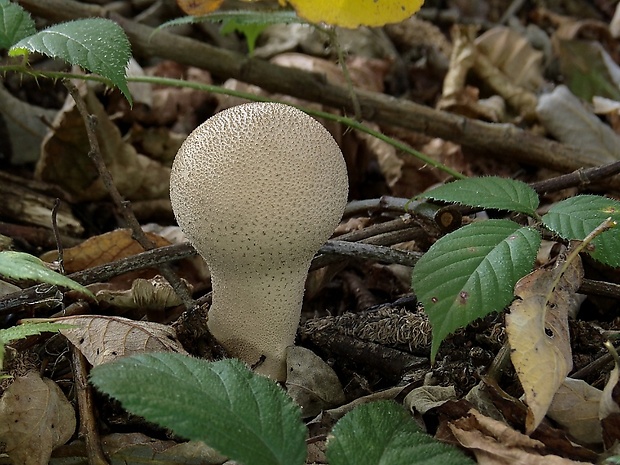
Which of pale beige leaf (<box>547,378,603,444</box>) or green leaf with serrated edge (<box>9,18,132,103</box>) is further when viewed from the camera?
green leaf with serrated edge (<box>9,18,132,103</box>)

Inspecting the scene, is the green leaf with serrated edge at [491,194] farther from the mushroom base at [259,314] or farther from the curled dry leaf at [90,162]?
the curled dry leaf at [90,162]

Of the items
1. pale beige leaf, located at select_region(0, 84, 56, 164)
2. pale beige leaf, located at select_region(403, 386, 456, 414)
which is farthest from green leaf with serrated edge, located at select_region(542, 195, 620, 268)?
pale beige leaf, located at select_region(0, 84, 56, 164)

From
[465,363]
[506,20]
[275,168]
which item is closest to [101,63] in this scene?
[275,168]

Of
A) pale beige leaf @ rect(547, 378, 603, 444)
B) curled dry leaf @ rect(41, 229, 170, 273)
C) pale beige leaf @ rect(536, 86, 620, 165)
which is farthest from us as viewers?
pale beige leaf @ rect(536, 86, 620, 165)

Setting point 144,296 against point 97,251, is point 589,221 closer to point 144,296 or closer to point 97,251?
point 144,296

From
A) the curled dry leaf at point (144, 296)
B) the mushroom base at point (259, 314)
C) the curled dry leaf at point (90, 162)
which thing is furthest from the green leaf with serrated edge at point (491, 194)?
the curled dry leaf at point (90, 162)

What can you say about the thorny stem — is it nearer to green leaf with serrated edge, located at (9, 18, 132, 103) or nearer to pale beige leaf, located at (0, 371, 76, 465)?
green leaf with serrated edge, located at (9, 18, 132, 103)
